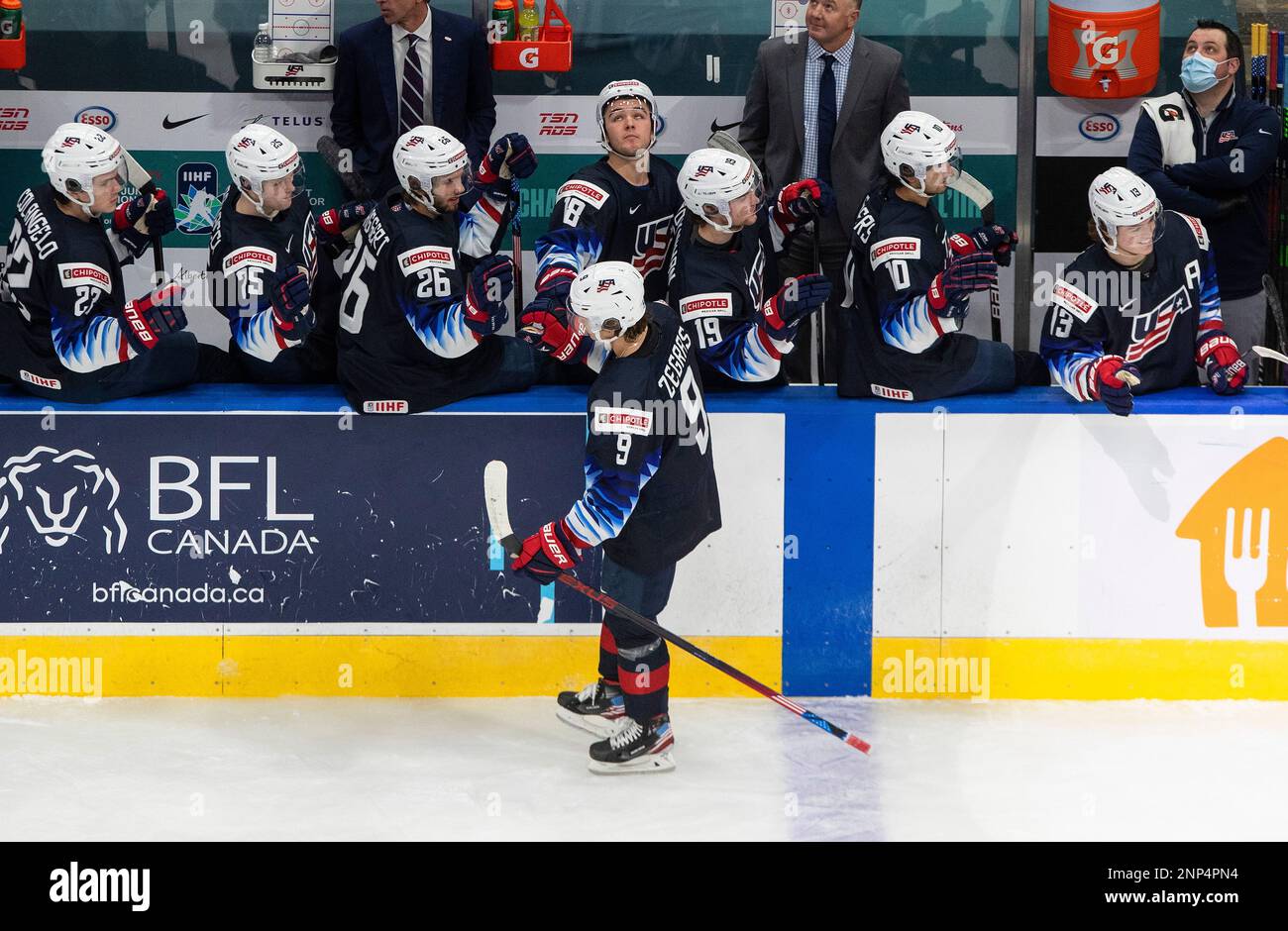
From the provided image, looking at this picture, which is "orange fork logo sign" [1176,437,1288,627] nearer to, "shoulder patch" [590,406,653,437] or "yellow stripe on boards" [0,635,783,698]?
"yellow stripe on boards" [0,635,783,698]

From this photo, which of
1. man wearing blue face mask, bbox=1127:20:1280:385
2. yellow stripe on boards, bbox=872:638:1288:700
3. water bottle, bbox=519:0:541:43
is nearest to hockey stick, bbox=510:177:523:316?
water bottle, bbox=519:0:541:43

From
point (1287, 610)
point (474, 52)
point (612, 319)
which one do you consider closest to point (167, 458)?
point (612, 319)

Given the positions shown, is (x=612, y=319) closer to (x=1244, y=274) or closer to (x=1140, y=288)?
(x=1140, y=288)

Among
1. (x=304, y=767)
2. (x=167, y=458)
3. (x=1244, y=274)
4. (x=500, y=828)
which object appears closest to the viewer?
(x=500, y=828)

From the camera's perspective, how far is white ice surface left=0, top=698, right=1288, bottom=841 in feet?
16.1

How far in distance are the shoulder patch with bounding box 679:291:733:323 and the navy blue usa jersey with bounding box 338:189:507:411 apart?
2.16 ft

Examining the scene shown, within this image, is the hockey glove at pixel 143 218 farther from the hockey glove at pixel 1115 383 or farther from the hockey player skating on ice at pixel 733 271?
the hockey glove at pixel 1115 383

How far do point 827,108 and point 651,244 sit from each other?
3.62ft

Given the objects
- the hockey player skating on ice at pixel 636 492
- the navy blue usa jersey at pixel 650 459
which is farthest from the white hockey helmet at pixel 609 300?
the navy blue usa jersey at pixel 650 459

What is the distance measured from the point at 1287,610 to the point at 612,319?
2520mm

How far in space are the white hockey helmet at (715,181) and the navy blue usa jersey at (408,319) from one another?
79cm

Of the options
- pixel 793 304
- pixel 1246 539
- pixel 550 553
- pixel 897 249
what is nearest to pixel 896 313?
pixel 897 249

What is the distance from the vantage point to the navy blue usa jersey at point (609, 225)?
5.97m

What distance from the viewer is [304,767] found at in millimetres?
5332
